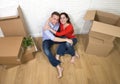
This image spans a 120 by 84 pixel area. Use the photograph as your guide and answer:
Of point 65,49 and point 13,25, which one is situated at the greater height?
point 13,25

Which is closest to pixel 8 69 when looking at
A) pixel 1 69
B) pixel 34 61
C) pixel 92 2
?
pixel 1 69

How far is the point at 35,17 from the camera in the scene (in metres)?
2.08

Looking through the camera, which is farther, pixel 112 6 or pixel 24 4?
pixel 112 6

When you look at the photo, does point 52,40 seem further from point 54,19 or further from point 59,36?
point 54,19

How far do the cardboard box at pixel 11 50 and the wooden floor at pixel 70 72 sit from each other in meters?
0.15

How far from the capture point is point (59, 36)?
6.53 feet

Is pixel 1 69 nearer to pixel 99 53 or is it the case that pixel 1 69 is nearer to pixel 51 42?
pixel 51 42

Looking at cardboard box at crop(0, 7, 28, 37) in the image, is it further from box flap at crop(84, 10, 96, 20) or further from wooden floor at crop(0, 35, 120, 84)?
box flap at crop(84, 10, 96, 20)

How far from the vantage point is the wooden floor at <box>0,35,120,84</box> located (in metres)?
1.75

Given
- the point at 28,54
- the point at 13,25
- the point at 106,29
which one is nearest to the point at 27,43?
the point at 28,54

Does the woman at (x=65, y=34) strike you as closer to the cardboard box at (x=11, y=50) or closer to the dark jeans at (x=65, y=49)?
the dark jeans at (x=65, y=49)

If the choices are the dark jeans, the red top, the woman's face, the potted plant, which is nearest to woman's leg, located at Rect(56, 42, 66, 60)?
the dark jeans

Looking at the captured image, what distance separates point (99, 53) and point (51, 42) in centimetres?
74

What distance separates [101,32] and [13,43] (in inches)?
46.5
